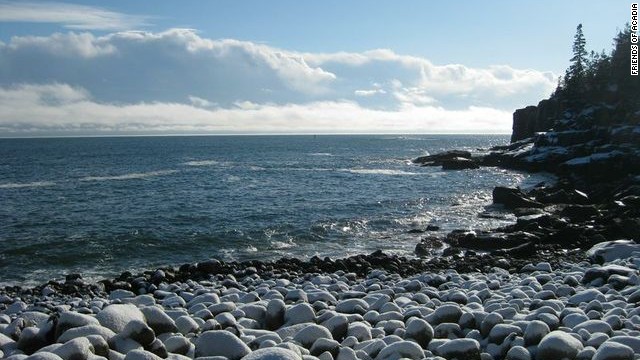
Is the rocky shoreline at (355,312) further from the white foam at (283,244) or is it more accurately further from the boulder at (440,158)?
the boulder at (440,158)

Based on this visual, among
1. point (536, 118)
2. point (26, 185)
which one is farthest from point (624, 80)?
point (26, 185)

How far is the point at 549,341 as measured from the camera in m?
7.01

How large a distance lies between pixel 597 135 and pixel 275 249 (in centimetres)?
4744

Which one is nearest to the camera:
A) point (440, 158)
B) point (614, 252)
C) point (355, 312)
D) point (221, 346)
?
point (221, 346)

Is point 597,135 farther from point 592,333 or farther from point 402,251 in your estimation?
point 592,333

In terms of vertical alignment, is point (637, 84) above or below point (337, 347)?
above

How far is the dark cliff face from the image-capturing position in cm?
8162

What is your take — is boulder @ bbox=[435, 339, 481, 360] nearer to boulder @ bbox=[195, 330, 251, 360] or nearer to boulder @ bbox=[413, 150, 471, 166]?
boulder @ bbox=[195, 330, 251, 360]

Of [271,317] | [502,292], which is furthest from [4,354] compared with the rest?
[502,292]

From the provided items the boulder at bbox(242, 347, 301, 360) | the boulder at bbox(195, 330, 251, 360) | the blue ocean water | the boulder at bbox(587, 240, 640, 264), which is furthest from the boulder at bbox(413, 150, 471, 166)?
the boulder at bbox(242, 347, 301, 360)

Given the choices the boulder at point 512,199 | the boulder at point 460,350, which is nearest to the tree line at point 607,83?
the boulder at point 512,199

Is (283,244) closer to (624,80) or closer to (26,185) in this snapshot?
(26,185)

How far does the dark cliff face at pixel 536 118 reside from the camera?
81625 mm

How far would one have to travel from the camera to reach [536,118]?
3531 inches
